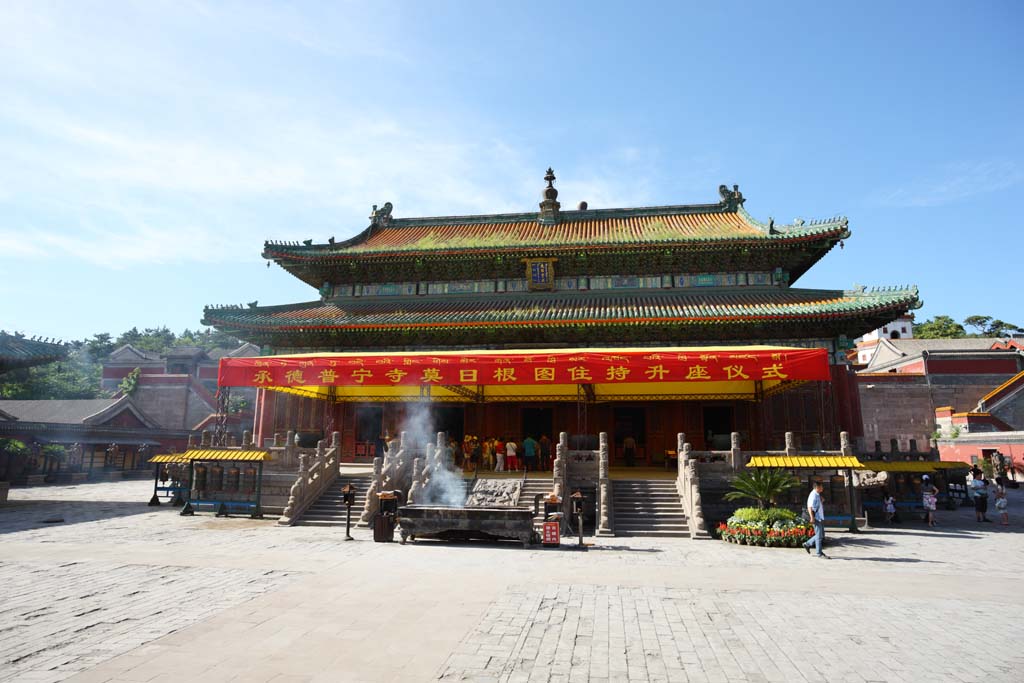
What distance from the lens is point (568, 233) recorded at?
25.2 metres

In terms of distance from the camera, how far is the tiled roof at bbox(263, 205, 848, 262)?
70.9 feet

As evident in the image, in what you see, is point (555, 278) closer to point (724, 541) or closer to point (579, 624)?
point (724, 541)

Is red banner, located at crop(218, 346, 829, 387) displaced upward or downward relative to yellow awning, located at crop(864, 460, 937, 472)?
upward

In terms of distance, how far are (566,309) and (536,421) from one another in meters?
4.23

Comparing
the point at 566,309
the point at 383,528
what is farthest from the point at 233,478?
the point at 566,309

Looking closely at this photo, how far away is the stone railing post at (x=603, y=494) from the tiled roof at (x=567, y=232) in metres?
9.45

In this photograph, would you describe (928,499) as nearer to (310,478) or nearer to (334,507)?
(334,507)

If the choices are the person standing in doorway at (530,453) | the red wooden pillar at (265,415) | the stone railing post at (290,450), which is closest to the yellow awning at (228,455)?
the stone railing post at (290,450)

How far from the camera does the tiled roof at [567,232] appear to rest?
21.6m

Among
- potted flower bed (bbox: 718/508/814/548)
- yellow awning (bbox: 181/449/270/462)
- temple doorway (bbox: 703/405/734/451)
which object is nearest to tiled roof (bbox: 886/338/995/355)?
temple doorway (bbox: 703/405/734/451)

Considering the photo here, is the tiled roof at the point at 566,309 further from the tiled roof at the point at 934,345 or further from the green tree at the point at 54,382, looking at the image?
the tiled roof at the point at 934,345

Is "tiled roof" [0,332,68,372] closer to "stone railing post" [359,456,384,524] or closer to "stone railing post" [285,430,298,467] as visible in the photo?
"stone railing post" [285,430,298,467]

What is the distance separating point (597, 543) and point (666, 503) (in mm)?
3161

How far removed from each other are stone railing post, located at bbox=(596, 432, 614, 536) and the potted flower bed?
2.57 meters
